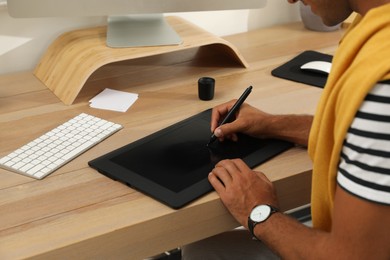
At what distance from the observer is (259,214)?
857mm

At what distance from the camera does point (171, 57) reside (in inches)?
57.9

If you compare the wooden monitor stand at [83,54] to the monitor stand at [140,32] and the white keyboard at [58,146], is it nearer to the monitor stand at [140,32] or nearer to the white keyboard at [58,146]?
the monitor stand at [140,32]

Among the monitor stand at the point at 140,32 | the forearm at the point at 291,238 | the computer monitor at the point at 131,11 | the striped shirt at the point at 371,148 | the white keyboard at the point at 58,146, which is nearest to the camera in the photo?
the striped shirt at the point at 371,148

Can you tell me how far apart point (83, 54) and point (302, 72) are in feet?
1.87

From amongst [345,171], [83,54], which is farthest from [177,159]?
[83,54]

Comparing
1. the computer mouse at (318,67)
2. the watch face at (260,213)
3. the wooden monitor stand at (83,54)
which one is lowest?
the watch face at (260,213)

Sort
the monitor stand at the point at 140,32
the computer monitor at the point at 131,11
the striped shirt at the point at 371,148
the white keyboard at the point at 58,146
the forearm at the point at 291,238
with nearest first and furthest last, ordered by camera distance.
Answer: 1. the striped shirt at the point at 371,148
2. the forearm at the point at 291,238
3. the white keyboard at the point at 58,146
4. the computer monitor at the point at 131,11
5. the monitor stand at the point at 140,32

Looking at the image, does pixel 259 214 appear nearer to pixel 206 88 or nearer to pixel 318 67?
pixel 206 88

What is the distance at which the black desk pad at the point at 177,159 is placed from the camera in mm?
864

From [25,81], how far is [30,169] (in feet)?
1.58

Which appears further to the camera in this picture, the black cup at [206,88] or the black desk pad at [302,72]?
the black desk pad at [302,72]

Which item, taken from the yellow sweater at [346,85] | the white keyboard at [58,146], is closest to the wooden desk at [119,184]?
the white keyboard at [58,146]

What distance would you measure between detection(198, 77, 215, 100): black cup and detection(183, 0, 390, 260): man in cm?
33

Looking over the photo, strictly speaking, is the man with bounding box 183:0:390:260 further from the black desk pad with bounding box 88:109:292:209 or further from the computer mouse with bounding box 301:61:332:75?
the computer mouse with bounding box 301:61:332:75
